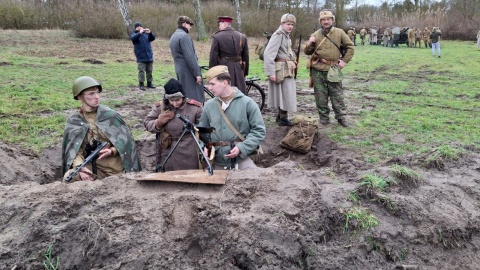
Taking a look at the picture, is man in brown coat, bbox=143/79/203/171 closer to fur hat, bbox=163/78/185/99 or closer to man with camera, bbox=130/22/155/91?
fur hat, bbox=163/78/185/99

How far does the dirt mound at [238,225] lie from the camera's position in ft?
8.71

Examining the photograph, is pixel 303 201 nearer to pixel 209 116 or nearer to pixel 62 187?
pixel 209 116

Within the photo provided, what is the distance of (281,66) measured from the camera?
21.5ft

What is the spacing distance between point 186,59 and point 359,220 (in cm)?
412

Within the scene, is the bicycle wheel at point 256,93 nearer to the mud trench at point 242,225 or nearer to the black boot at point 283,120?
the black boot at point 283,120

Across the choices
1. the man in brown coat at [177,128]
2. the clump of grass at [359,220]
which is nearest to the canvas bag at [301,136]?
the man in brown coat at [177,128]

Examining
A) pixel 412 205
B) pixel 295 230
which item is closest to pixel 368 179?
pixel 412 205

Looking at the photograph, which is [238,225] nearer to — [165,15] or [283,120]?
[283,120]

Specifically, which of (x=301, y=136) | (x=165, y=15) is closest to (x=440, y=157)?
(x=301, y=136)

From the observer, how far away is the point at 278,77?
6598 millimetres

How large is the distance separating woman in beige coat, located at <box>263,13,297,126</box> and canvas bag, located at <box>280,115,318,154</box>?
638 mm

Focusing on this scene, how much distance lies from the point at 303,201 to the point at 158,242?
1212mm

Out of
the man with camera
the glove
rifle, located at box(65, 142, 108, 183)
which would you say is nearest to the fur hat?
the glove

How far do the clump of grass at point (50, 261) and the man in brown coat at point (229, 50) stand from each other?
4272 millimetres
